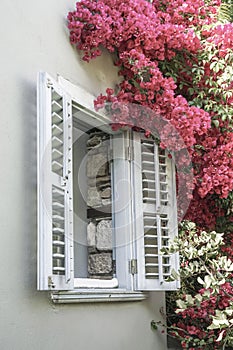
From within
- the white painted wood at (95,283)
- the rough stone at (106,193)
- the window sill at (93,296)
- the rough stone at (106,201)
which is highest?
the rough stone at (106,193)

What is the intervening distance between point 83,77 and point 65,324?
2090mm

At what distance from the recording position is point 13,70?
4.23m

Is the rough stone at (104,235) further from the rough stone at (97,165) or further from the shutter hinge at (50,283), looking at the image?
the shutter hinge at (50,283)

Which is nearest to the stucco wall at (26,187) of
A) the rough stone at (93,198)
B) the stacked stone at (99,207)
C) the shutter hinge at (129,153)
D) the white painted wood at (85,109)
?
the white painted wood at (85,109)

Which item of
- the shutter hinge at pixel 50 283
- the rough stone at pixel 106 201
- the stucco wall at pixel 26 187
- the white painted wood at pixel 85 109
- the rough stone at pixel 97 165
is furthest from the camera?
the rough stone at pixel 97 165

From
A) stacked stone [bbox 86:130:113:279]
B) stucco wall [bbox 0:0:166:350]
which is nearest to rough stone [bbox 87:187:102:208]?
stacked stone [bbox 86:130:113:279]

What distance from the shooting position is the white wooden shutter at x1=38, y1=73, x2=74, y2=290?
4.09 metres

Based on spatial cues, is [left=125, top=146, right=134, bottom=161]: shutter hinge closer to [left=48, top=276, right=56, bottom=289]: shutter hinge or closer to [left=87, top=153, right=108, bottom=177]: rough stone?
[left=87, top=153, right=108, bottom=177]: rough stone

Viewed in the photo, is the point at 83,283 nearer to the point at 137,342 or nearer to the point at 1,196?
the point at 137,342

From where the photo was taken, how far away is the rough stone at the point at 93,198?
6094 millimetres

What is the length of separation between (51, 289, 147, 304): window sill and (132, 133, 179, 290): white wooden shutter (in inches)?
5.9

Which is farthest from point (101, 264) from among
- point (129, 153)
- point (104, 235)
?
point (129, 153)

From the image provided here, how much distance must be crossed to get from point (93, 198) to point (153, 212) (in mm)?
722

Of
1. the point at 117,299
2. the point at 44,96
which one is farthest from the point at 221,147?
the point at 44,96
